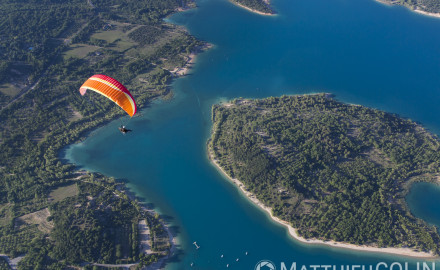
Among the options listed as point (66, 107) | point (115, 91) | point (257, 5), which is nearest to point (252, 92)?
point (115, 91)

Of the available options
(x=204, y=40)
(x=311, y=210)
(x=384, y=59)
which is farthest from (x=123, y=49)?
(x=384, y=59)

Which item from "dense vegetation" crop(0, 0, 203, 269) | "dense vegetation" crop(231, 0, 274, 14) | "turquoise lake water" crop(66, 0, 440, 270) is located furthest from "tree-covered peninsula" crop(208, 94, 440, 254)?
"dense vegetation" crop(231, 0, 274, 14)

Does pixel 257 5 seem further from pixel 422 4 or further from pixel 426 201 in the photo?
pixel 426 201

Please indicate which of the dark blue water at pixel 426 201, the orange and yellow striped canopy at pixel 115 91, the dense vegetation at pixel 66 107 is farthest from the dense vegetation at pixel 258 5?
the orange and yellow striped canopy at pixel 115 91

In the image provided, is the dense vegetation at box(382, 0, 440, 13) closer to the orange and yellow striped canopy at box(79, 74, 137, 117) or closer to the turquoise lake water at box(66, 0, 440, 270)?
the turquoise lake water at box(66, 0, 440, 270)

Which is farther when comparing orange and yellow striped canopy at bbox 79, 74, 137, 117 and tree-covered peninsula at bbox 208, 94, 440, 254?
tree-covered peninsula at bbox 208, 94, 440, 254

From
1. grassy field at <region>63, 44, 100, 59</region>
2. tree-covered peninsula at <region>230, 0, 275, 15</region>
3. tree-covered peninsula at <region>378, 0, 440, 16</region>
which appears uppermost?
tree-covered peninsula at <region>378, 0, 440, 16</region>
